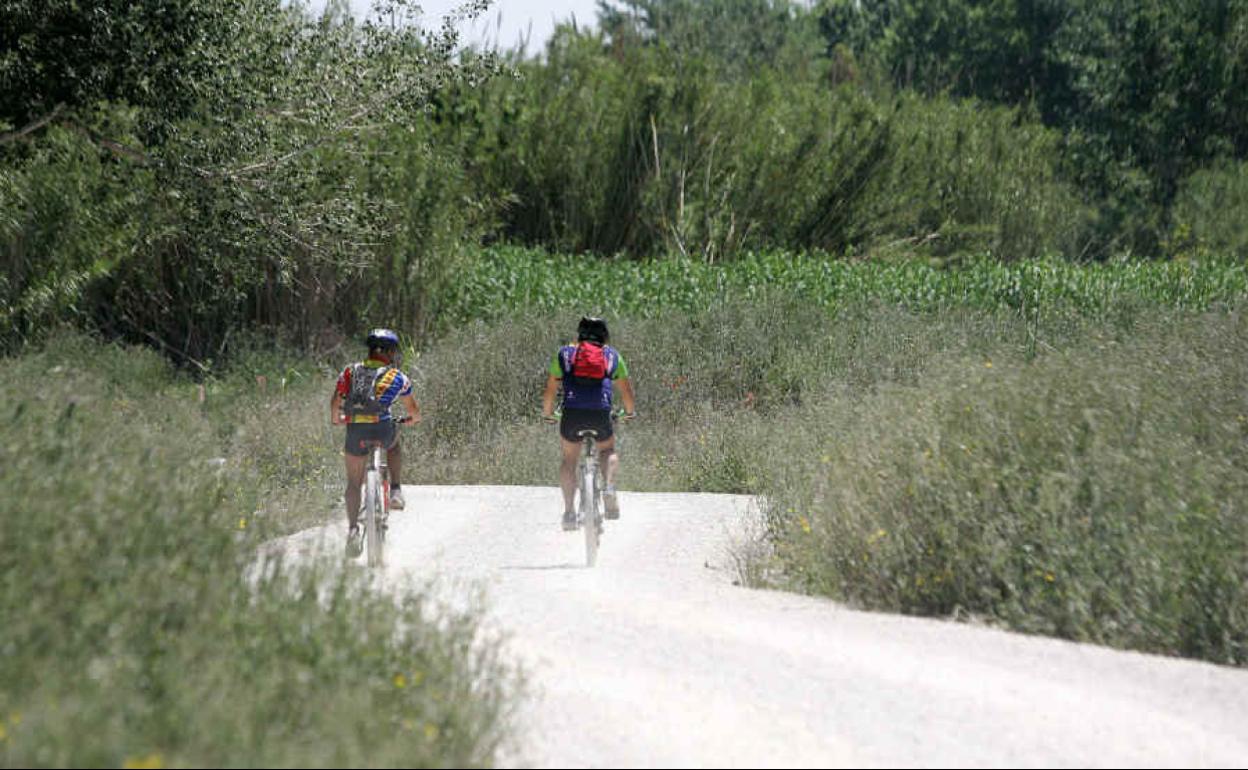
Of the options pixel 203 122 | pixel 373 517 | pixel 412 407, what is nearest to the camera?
pixel 373 517

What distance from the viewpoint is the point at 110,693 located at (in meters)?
4.99

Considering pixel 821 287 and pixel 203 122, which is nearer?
pixel 203 122

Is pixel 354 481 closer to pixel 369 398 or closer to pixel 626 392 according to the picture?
pixel 369 398

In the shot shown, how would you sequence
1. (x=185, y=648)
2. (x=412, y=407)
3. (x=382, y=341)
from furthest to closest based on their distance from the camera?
(x=412, y=407) < (x=382, y=341) < (x=185, y=648)

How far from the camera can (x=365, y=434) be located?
1123 centimetres

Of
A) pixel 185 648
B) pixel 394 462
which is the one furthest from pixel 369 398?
pixel 185 648

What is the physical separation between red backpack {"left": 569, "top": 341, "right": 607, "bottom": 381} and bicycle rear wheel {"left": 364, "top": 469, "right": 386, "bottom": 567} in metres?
1.74

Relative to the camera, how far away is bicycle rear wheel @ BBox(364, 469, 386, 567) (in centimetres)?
1089

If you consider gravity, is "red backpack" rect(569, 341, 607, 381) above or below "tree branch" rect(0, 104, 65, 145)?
below

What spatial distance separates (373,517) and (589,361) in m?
2.04

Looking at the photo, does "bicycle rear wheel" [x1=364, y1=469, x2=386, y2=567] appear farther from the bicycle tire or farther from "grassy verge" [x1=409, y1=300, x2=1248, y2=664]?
"grassy verge" [x1=409, y1=300, x2=1248, y2=664]

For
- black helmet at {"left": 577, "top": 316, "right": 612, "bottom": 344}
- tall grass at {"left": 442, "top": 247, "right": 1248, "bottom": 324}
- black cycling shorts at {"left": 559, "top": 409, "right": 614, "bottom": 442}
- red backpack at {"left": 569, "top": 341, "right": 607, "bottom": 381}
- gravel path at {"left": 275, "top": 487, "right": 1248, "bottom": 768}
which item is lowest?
gravel path at {"left": 275, "top": 487, "right": 1248, "bottom": 768}

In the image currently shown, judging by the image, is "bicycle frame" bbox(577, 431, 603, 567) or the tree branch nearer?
"bicycle frame" bbox(577, 431, 603, 567)

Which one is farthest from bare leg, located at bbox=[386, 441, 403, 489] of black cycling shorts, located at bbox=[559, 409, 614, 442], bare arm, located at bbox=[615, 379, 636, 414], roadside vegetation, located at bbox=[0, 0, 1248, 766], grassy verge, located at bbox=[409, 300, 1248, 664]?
grassy verge, located at bbox=[409, 300, 1248, 664]
